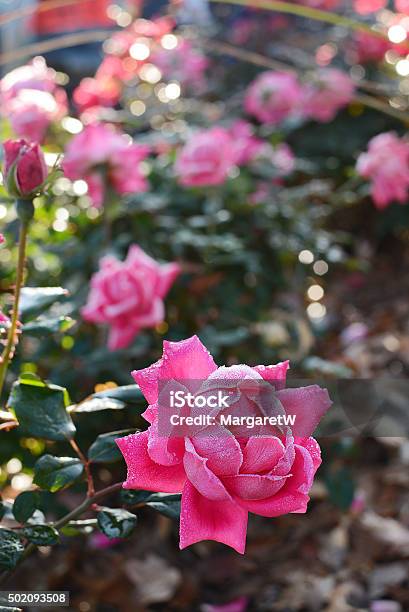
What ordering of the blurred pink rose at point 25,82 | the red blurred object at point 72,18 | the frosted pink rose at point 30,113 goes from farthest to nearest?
the red blurred object at point 72,18 < the blurred pink rose at point 25,82 < the frosted pink rose at point 30,113

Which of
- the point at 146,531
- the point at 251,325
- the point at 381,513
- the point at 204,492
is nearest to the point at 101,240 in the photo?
the point at 251,325

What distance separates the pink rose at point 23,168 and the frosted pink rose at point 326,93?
1.37 meters

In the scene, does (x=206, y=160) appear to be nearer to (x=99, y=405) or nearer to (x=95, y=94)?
(x=95, y=94)

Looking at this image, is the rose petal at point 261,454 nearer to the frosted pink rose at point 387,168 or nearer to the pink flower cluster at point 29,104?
the pink flower cluster at point 29,104

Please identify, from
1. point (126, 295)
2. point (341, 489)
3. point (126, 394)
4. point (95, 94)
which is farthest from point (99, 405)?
point (95, 94)

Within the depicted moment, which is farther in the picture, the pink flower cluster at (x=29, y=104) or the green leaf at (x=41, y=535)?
the pink flower cluster at (x=29, y=104)

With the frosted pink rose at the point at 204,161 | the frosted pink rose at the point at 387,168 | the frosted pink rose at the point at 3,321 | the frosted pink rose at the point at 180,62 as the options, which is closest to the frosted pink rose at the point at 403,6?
the frosted pink rose at the point at 180,62

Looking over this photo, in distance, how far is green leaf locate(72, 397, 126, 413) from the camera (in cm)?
65

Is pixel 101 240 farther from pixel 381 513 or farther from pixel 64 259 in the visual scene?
pixel 381 513

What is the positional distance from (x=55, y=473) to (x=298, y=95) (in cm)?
157

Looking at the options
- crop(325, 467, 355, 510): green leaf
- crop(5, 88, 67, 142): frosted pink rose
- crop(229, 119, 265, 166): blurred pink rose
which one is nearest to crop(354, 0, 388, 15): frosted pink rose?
crop(229, 119, 265, 166): blurred pink rose

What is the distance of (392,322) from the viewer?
2.19 metres

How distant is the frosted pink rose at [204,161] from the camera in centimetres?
146

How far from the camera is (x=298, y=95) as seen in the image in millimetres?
2006
